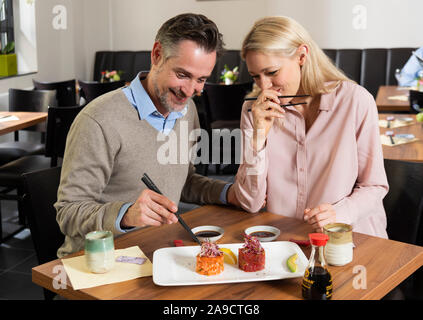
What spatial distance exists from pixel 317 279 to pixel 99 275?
51 cm

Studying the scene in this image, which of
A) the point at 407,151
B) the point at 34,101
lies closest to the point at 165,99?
the point at 407,151

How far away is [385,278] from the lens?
3.89 feet

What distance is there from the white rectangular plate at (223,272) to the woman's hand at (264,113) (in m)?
0.40

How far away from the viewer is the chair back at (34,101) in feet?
14.0

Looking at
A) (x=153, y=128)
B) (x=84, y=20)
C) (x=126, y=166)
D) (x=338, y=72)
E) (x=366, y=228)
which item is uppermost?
(x=84, y=20)

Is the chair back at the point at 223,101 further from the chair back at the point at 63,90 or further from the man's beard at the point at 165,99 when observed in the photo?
the man's beard at the point at 165,99

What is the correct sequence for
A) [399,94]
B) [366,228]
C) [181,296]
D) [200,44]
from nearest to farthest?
[181,296] < [200,44] < [366,228] < [399,94]

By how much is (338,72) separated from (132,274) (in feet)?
3.43

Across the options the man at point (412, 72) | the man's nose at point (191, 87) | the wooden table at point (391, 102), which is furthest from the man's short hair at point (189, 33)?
the man at point (412, 72)

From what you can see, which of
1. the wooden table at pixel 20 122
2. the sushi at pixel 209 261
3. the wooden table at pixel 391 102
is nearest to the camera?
the sushi at pixel 209 261

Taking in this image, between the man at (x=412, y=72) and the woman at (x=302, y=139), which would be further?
the man at (x=412, y=72)

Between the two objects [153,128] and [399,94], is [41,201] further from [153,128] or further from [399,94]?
[399,94]

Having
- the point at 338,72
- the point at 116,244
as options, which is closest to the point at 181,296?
the point at 116,244

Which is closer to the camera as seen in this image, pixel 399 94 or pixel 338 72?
pixel 338 72
